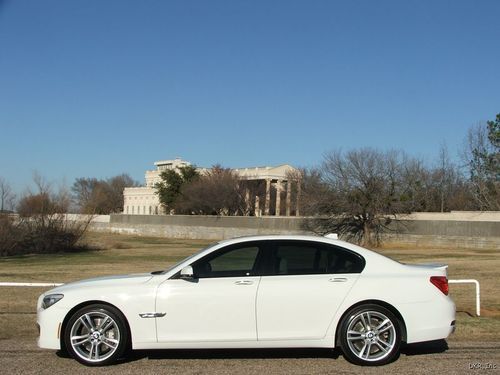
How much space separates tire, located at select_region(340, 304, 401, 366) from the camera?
6875mm

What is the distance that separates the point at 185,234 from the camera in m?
80.5

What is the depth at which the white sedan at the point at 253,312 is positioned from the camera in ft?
22.5

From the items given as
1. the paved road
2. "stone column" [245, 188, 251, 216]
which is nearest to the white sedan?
the paved road

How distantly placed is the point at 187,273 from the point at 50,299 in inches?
66.1

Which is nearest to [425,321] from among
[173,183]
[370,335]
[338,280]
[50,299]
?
[370,335]

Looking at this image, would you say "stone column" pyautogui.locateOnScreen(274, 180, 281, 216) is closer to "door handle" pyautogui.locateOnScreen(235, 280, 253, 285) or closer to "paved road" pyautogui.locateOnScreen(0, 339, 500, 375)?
"paved road" pyautogui.locateOnScreen(0, 339, 500, 375)

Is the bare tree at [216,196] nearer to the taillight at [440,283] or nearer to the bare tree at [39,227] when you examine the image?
the bare tree at [39,227]

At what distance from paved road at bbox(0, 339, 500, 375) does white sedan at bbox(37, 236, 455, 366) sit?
0.22 m

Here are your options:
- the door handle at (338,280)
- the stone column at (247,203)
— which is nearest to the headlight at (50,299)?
the door handle at (338,280)

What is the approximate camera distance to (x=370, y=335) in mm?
6906

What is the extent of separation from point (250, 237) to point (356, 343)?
5.78ft

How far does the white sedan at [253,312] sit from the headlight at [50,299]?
Answer: 0.6 inches

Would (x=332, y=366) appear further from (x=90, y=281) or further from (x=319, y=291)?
(x=90, y=281)

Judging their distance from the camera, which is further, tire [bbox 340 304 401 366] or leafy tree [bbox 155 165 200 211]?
leafy tree [bbox 155 165 200 211]
